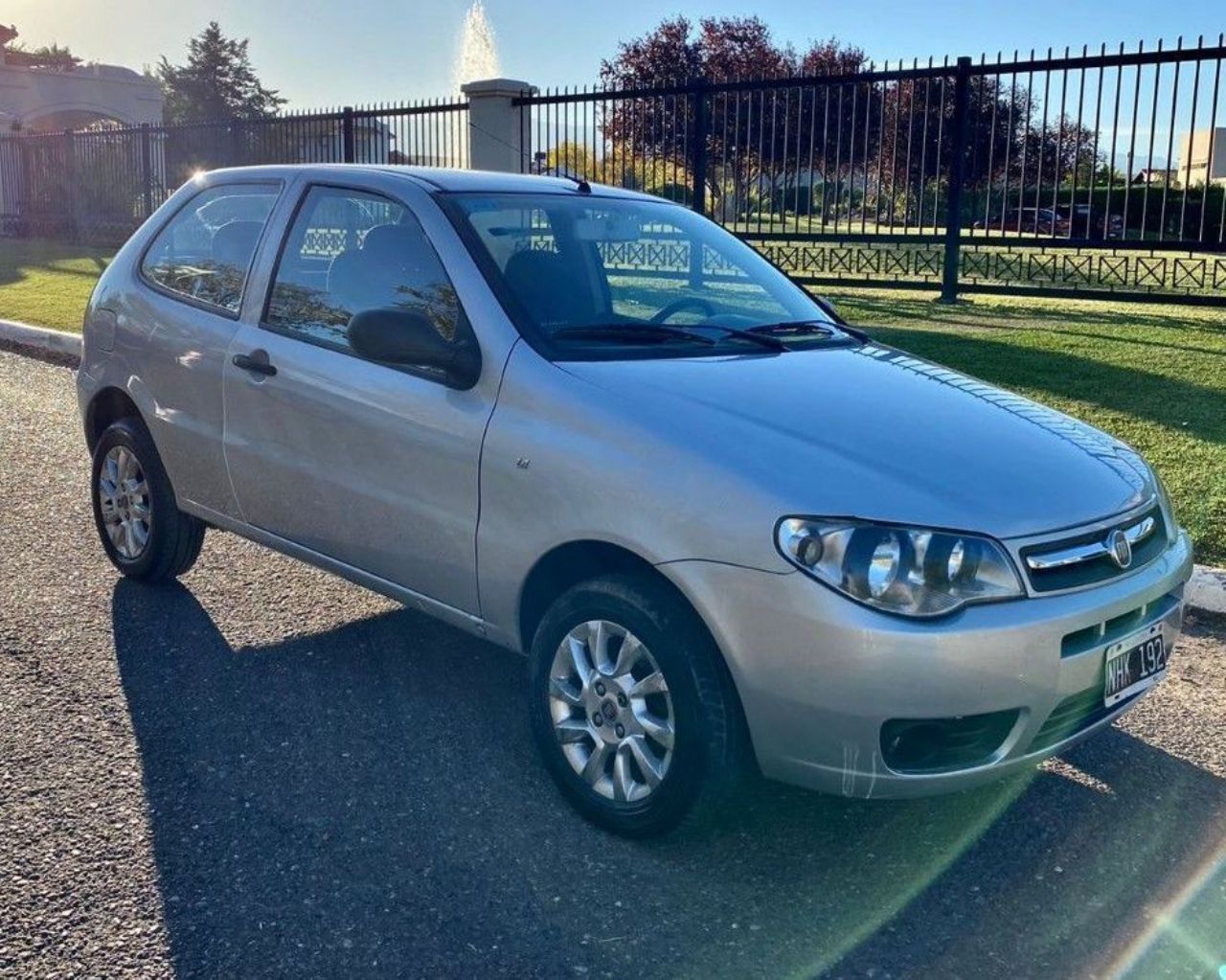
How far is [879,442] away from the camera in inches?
127

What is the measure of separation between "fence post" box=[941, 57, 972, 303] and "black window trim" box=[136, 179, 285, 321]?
8.74 meters

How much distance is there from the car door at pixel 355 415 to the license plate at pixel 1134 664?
1.74m

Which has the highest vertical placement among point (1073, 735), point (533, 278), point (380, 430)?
point (533, 278)

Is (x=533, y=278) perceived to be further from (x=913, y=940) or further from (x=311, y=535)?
(x=913, y=940)

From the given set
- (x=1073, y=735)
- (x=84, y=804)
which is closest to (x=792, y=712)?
(x=1073, y=735)

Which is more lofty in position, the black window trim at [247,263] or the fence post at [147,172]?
the fence post at [147,172]

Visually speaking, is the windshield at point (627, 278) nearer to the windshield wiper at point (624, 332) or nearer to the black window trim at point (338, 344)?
the windshield wiper at point (624, 332)

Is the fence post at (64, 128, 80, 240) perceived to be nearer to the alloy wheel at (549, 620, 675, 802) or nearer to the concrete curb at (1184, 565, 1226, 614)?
the concrete curb at (1184, 565, 1226, 614)

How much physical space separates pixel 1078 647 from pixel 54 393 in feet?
29.0

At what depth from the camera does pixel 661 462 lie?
10.2 feet

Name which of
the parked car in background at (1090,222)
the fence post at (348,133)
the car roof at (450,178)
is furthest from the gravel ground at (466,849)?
the fence post at (348,133)

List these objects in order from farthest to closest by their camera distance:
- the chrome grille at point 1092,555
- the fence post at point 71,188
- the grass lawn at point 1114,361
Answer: the fence post at point 71,188 < the grass lawn at point 1114,361 < the chrome grille at point 1092,555

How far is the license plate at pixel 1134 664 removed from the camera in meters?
3.11

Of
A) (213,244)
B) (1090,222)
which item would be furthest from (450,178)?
(1090,222)
